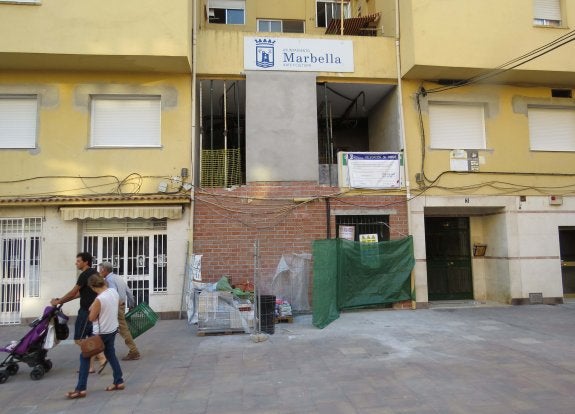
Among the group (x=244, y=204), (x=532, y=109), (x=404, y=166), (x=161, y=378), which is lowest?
(x=161, y=378)

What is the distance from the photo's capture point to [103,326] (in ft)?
18.7

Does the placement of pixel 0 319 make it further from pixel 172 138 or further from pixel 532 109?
pixel 532 109

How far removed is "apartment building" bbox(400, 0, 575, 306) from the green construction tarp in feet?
1.93

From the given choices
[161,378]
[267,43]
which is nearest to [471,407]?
[161,378]

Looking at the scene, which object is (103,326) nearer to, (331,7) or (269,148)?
(269,148)

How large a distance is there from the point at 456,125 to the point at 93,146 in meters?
9.69

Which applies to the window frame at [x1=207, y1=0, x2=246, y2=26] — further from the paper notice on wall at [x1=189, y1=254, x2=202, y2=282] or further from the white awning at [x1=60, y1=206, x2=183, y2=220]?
the paper notice on wall at [x1=189, y1=254, x2=202, y2=282]

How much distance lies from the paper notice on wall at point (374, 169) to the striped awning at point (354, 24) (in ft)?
15.0

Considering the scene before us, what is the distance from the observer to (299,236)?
38.5 ft

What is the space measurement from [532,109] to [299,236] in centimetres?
767

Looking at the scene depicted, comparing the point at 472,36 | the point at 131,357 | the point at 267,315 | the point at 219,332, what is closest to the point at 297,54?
the point at 472,36

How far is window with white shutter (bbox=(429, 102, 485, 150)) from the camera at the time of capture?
1264cm

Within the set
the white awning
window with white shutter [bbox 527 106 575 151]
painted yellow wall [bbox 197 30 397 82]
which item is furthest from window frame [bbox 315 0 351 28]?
the white awning

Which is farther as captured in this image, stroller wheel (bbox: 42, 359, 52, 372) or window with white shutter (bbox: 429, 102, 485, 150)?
window with white shutter (bbox: 429, 102, 485, 150)
